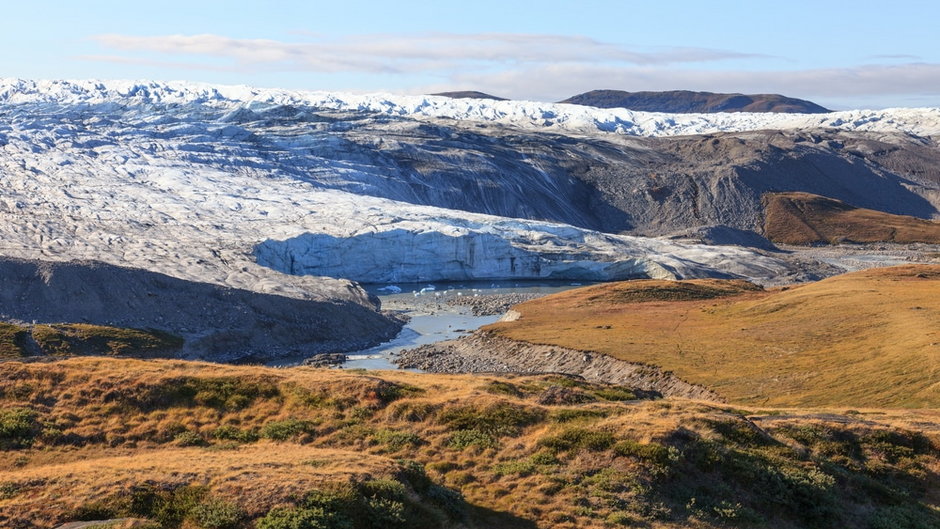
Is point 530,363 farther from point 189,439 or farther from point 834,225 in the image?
point 834,225

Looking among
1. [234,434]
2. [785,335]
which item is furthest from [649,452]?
[785,335]

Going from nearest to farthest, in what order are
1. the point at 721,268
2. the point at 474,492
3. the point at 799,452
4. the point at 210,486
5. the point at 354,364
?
the point at 210,486
the point at 474,492
the point at 799,452
the point at 354,364
the point at 721,268

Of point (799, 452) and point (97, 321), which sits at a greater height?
point (799, 452)

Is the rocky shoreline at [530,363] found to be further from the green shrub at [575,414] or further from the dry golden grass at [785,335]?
the green shrub at [575,414]

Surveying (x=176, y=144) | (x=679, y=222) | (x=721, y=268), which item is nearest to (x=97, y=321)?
(x=721, y=268)

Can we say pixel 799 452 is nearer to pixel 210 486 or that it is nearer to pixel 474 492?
pixel 474 492

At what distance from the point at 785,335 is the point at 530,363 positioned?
16.9m

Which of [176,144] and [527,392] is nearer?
[527,392]

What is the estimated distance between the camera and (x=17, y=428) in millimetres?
24703

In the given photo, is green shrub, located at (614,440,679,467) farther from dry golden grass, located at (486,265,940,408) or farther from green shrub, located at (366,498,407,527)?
dry golden grass, located at (486,265,940,408)

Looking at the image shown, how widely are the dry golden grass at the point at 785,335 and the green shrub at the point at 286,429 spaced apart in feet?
93.7

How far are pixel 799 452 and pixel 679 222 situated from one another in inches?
6798

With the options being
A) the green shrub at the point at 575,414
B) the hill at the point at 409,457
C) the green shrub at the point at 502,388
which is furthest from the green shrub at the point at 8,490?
the green shrub at the point at 502,388

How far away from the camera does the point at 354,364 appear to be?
232ft
